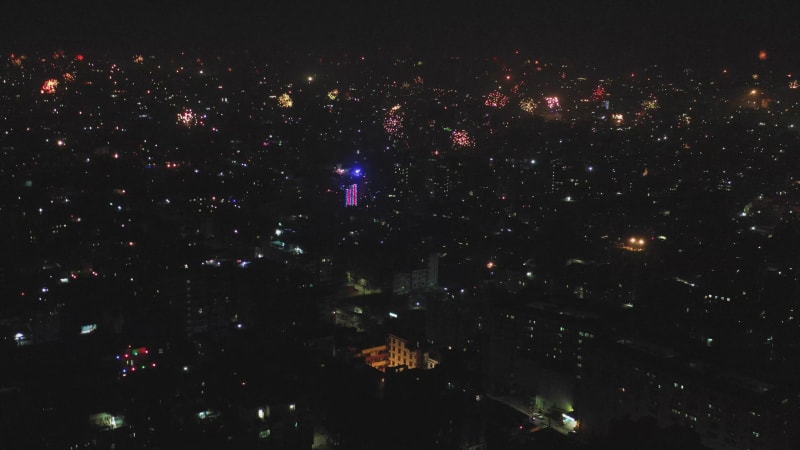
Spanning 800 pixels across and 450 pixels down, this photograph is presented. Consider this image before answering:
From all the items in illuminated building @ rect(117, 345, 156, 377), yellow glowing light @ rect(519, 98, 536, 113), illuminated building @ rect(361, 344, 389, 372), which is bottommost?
illuminated building @ rect(361, 344, 389, 372)

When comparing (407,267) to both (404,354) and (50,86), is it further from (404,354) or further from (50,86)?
(50,86)

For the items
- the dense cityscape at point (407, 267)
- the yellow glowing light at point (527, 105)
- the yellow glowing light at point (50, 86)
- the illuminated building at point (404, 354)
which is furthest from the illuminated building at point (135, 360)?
the yellow glowing light at point (50, 86)

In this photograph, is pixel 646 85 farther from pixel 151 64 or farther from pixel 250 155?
pixel 151 64

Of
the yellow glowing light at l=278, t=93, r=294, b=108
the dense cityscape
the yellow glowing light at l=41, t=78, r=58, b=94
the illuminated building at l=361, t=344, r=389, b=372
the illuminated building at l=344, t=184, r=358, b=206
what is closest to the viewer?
the dense cityscape

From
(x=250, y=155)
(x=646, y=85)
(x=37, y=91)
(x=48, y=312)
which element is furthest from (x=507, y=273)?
(x=37, y=91)

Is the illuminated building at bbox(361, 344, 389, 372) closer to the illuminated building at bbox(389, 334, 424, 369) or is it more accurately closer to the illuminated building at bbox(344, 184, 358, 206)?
the illuminated building at bbox(389, 334, 424, 369)

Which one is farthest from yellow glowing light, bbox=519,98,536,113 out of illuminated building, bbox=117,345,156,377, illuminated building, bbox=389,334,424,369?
illuminated building, bbox=117,345,156,377

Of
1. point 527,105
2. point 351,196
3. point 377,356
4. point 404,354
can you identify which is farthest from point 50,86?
point 404,354

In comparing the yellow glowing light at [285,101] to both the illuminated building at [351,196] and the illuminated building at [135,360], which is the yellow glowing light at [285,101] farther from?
the illuminated building at [135,360]
